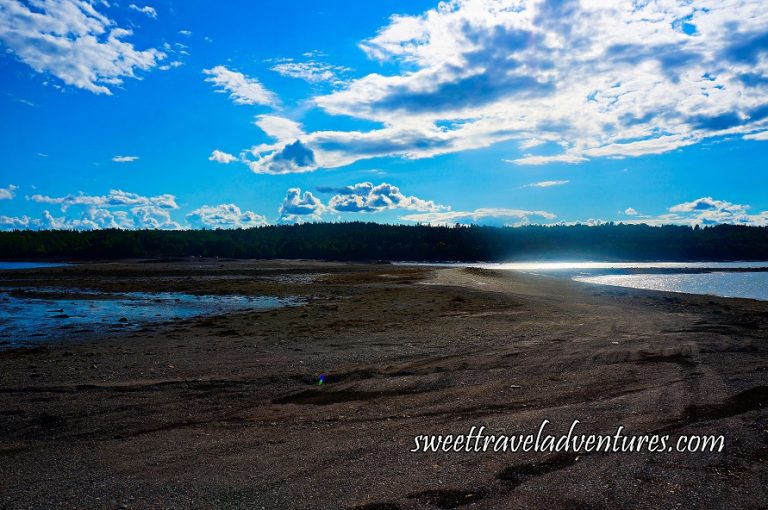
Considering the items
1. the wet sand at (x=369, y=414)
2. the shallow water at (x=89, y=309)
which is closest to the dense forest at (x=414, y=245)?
the shallow water at (x=89, y=309)

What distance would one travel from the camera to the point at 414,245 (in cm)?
13412

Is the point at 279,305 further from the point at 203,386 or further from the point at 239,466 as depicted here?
the point at 239,466

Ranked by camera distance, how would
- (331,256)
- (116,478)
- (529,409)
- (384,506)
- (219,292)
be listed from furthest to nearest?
(331,256)
(219,292)
(529,409)
(116,478)
(384,506)

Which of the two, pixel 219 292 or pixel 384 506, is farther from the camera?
pixel 219 292

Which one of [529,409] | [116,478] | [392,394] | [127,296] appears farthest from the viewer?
[127,296]

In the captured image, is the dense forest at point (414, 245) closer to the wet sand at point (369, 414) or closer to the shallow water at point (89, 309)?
the shallow water at point (89, 309)

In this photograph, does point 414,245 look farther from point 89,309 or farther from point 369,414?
point 369,414

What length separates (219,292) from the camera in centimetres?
3519

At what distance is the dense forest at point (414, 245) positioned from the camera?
4653 inches

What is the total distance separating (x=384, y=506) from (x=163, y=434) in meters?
4.12

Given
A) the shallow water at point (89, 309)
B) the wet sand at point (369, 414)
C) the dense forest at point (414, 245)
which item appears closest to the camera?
the wet sand at point (369, 414)

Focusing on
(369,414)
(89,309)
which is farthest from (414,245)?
(369,414)

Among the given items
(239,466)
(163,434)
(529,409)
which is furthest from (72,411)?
(529,409)

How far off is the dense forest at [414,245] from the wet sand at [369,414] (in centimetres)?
10608
